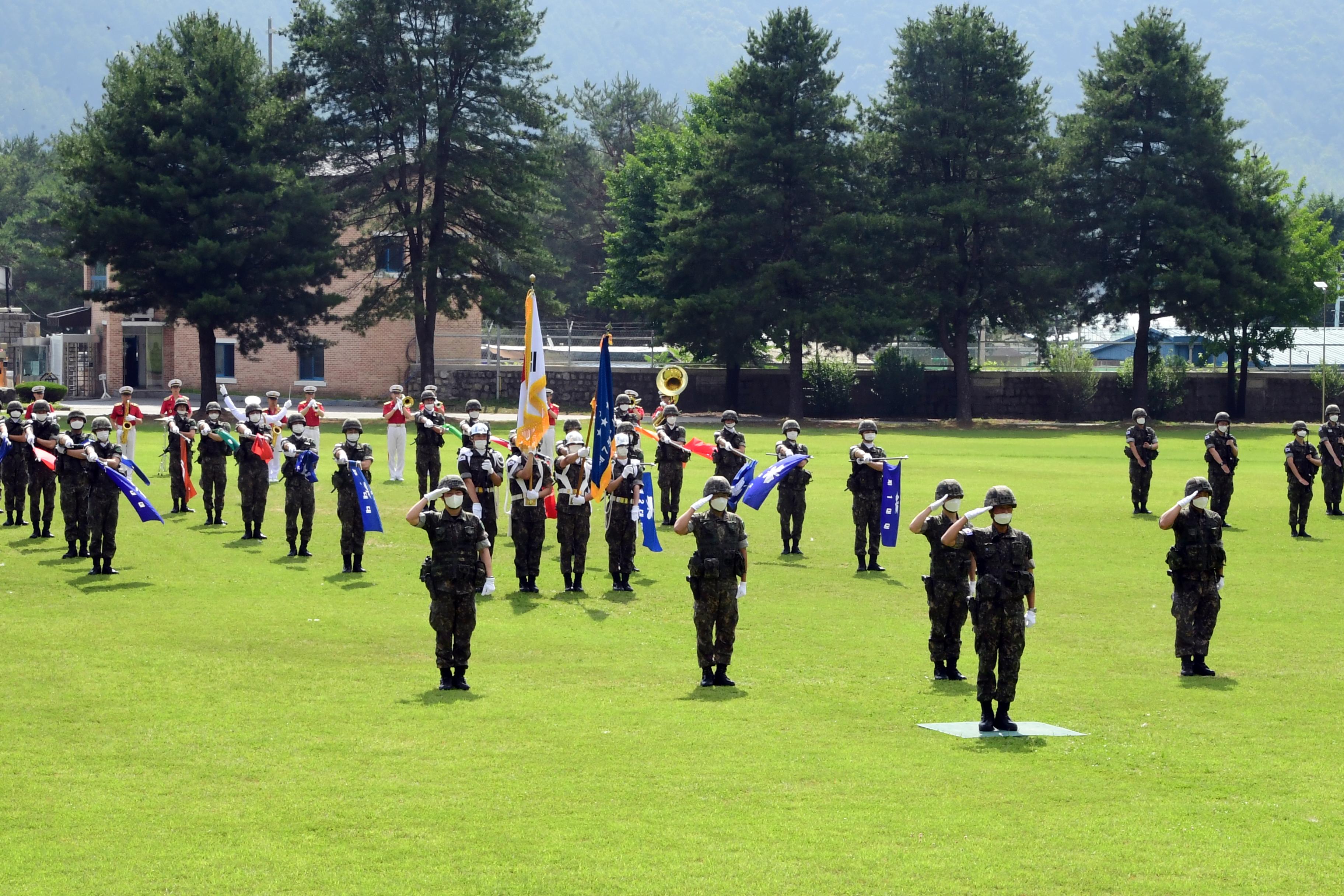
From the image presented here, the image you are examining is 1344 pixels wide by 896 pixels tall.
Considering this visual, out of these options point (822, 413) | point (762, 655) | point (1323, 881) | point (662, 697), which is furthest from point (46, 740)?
point (822, 413)

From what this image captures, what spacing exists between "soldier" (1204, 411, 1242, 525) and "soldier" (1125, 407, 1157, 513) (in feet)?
5.83

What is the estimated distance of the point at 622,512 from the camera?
19.0 m

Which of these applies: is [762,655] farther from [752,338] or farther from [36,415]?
[752,338]

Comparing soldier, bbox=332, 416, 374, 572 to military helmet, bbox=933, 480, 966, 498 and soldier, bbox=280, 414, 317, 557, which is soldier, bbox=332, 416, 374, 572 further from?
military helmet, bbox=933, 480, 966, 498

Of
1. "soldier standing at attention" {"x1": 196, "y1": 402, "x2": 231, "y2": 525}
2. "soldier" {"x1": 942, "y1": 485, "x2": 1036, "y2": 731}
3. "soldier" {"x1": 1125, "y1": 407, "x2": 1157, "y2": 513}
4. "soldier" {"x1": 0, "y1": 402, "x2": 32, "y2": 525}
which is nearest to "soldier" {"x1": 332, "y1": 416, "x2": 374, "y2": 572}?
"soldier standing at attention" {"x1": 196, "y1": 402, "x2": 231, "y2": 525}

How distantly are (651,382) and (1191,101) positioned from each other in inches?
990

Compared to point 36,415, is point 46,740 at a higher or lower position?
lower

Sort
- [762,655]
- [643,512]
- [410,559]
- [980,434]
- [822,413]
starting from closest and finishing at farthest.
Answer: [762,655], [643,512], [410,559], [980,434], [822,413]

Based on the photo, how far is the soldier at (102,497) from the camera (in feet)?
65.9

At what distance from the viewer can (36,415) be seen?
2344cm

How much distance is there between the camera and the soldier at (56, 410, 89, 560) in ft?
68.0

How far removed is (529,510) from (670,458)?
22.0 ft

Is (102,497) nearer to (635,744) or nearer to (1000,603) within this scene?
(635,744)

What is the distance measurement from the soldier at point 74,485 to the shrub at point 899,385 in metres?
46.8
